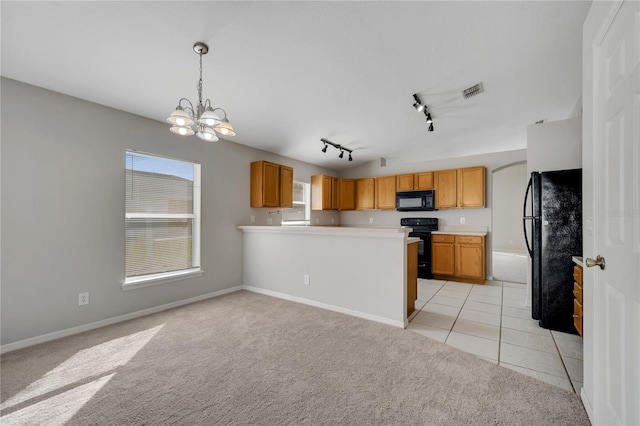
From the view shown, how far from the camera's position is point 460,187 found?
5.05 meters

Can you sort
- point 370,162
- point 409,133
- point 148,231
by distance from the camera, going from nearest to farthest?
1. point 148,231
2. point 409,133
3. point 370,162

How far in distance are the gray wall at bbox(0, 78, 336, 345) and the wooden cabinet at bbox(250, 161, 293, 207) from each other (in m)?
1.27

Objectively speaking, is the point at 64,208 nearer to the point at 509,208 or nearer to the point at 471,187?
the point at 471,187

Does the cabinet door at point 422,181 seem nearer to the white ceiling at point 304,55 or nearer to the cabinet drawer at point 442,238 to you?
the cabinet drawer at point 442,238

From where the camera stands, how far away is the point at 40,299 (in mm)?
2494

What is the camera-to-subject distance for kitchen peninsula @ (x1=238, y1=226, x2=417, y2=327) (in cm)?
288

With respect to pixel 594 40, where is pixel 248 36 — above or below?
above

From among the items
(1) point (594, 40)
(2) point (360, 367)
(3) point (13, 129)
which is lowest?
(2) point (360, 367)

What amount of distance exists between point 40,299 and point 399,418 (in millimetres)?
3325

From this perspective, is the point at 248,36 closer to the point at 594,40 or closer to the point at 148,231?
the point at 594,40

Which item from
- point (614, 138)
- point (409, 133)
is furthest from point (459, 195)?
point (614, 138)

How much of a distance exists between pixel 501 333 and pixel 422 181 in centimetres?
339

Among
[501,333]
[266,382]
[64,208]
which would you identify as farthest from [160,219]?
[501,333]

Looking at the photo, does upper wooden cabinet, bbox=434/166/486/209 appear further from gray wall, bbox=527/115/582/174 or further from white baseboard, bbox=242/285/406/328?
white baseboard, bbox=242/285/406/328
